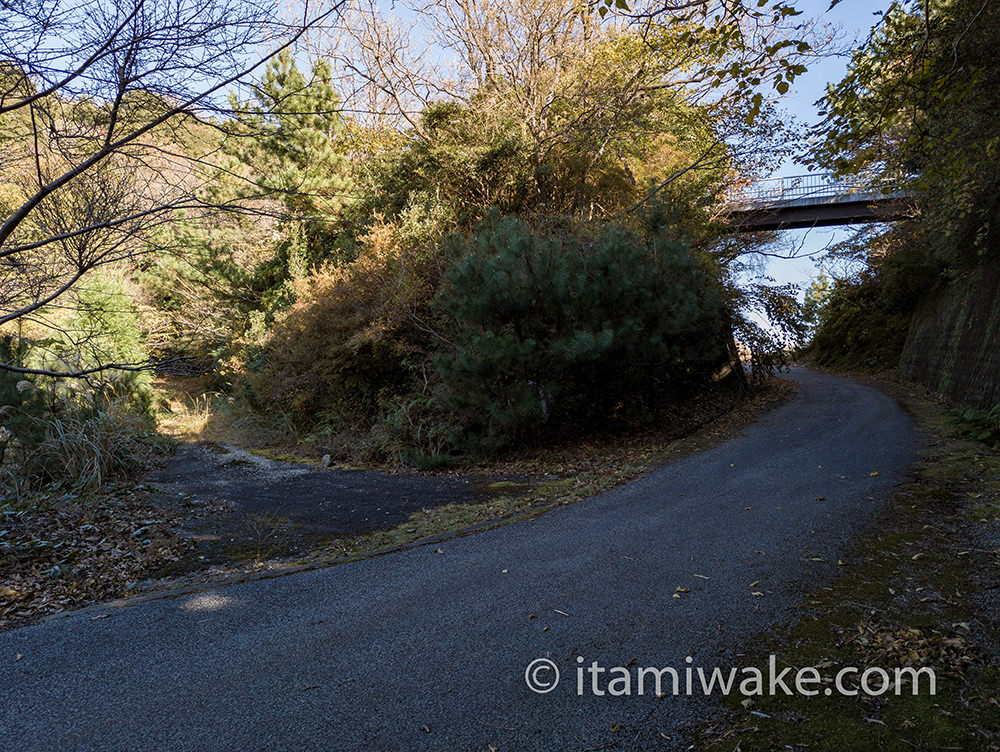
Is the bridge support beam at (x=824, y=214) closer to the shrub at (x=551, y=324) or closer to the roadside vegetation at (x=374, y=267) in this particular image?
the roadside vegetation at (x=374, y=267)

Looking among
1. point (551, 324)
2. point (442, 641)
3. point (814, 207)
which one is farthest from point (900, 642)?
point (814, 207)

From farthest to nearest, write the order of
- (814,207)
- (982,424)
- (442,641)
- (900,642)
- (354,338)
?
(814,207)
(354,338)
(982,424)
(442,641)
(900,642)

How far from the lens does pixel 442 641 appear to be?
11.4 feet

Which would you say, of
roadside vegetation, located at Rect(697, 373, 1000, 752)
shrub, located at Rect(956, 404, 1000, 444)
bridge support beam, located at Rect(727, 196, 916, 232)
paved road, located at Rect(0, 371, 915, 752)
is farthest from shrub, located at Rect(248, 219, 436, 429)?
bridge support beam, located at Rect(727, 196, 916, 232)

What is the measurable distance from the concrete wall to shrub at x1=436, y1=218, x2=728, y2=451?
5757mm

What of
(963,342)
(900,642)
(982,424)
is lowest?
(900,642)

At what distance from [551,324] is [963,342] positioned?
34.2 ft

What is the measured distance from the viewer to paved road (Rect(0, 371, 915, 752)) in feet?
8.82

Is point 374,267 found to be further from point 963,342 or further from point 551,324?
point 963,342

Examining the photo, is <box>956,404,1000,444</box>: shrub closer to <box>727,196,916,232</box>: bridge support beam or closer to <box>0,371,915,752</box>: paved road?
<box>0,371,915,752</box>: paved road

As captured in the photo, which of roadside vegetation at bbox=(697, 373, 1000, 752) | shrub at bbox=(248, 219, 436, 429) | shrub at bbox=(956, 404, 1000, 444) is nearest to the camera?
roadside vegetation at bbox=(697, 373, 1000, 752)

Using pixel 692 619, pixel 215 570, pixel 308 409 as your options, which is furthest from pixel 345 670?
pixel 308 409

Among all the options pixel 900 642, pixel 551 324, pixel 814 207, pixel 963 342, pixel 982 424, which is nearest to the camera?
pixel 900 642

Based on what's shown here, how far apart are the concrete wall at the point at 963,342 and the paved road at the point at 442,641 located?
25.6ft
